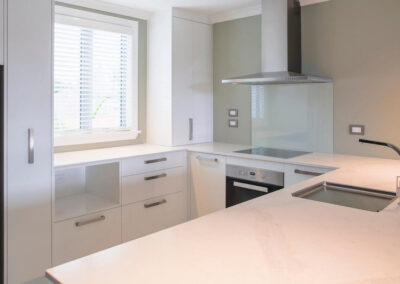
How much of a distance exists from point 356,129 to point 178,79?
1736 millimetres

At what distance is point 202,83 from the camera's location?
3.99m

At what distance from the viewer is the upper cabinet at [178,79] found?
11.9 ft

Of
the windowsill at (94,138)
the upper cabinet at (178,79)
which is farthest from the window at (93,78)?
the upper cabinet at (178,79)

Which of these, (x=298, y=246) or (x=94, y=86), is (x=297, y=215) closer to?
(x=298, y=246)

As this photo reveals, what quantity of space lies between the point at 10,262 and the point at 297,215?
6.18ft

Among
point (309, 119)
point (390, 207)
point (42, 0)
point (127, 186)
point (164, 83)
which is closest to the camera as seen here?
point (390, 207)

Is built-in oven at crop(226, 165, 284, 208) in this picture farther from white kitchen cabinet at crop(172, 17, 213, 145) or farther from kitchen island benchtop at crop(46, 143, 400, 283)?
kitchen island benchtop at crop(46, 143, 400, 283)

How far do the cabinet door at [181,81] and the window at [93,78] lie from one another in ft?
1.34

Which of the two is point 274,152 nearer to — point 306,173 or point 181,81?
point 306,173

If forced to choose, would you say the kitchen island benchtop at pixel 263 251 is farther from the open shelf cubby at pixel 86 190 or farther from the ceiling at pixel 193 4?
the ceiling at pixel 193 4

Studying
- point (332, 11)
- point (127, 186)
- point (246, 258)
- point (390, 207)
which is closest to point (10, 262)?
point (127, 186)

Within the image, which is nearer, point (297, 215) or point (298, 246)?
point (298, 246)

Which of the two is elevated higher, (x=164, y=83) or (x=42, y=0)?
(x=42, y=0)

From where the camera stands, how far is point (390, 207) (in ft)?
5.09
